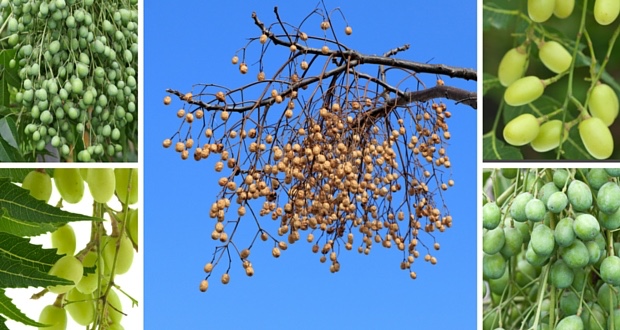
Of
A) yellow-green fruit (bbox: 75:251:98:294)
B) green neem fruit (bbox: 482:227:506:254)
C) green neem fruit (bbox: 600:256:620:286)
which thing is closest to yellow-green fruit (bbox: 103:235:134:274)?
yellow-green fruit (bbox: 75:251:98:294)

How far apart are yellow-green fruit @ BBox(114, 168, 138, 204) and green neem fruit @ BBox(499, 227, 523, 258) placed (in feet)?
1.57

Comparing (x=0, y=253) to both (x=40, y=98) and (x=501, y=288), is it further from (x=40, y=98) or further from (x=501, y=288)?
(x=501, y=288)

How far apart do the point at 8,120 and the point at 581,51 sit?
78 cm

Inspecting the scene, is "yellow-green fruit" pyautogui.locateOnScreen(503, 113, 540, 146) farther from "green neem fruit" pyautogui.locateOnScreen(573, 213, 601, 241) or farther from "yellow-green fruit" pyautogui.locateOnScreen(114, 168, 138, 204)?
"yellow-green fruit" pyautogui.locateOnScreen(114, 168, 138, 204)

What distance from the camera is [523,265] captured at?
44.8 inches

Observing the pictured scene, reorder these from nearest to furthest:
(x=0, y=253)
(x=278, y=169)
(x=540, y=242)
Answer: (x=0, y=253)
(x=540, y=242)
(x=278, y=169)

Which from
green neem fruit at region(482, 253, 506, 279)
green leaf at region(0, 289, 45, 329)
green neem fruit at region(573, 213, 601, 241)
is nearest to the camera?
green leaf at region(0, 289, 45, 329)

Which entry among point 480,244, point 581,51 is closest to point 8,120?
point 480,244

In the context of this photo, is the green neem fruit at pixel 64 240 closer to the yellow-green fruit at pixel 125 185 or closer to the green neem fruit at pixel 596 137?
the yellow-green fruit at pixel 125 185

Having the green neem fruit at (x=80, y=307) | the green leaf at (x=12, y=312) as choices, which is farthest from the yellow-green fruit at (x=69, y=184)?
the green leaf at (x=12, y=312)

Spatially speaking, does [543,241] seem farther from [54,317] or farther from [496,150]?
[54,317]

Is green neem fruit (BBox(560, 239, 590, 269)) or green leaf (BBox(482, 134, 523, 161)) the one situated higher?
green leaf (BBox(482, 134, 523, 161))

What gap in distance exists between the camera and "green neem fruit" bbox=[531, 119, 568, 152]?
1114mm

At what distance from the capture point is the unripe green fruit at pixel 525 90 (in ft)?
3.62
